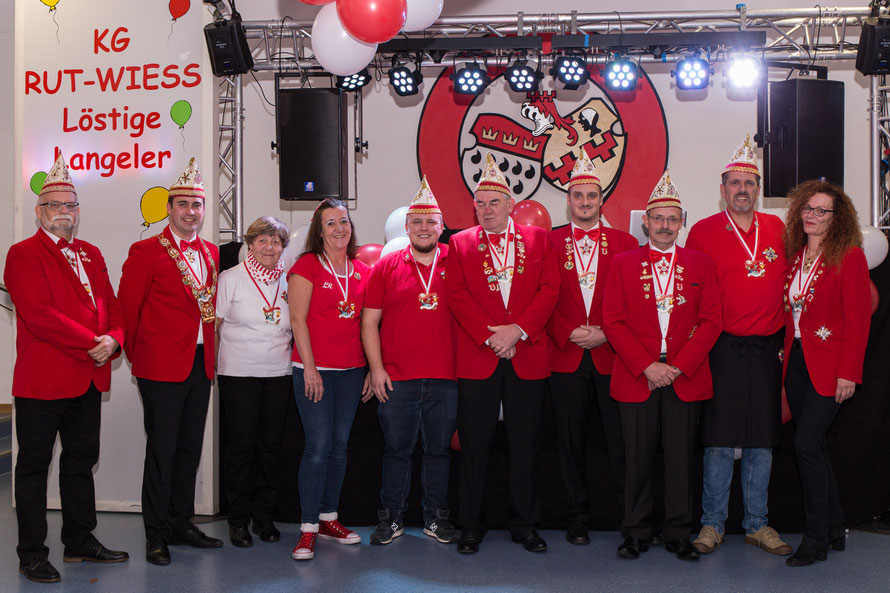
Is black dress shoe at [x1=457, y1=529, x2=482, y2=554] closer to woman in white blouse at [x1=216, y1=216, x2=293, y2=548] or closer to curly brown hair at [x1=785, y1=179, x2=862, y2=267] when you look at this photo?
woman in white blouse at [x1=216, y1=216, x2=293, y2=548]

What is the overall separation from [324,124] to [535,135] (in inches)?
77.6

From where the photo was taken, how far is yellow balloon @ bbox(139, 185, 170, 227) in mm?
4734

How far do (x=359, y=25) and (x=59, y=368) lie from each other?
7.64 feet

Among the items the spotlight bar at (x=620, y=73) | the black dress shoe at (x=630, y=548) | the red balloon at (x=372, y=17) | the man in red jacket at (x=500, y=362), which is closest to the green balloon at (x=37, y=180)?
the red balloon at (x=372, y=17)

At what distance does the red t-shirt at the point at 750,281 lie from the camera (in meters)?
3.80

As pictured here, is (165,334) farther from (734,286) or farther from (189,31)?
(734,286)

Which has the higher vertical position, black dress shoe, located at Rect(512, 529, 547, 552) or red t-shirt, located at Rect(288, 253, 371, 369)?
red t-shirt, located at Rect(288, 253, 371, 369)

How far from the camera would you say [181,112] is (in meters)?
4.72

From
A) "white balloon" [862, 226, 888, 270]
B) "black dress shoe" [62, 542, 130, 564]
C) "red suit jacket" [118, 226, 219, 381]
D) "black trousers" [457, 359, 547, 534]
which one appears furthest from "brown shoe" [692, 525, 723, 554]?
"black dress shoe" [62, 542, 130, 564]

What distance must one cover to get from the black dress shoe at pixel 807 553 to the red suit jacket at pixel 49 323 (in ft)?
10.8

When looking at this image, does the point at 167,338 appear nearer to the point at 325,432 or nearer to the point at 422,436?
the point at 325,432

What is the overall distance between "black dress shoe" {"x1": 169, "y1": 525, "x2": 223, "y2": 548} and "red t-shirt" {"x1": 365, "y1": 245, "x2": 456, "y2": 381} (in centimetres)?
122

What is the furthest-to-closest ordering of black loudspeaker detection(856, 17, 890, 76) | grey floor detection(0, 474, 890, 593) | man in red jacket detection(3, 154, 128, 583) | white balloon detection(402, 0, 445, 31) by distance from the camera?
black loudspeaker detection(856, 17, 890, 76)
white balloon detection(402, 0, 445, 31)
man in red jacket detection(3, 154, 128, 583)
grey floor detection(0, 474, 890, 593)

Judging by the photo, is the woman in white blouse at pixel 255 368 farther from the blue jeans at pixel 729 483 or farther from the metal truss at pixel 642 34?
the blue jeans at pixel 729 483
